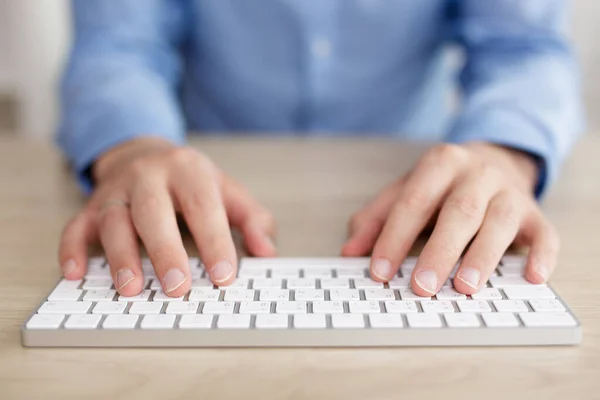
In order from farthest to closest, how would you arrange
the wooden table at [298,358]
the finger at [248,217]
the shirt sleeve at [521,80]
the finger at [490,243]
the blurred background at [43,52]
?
the blurred background at [43,52], the shirt sleeve at [521,80], the finger at [248,217], the finger at [490,243], the wooden table at [298,358]

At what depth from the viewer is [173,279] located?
46 centimetres

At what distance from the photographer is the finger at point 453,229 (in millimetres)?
462

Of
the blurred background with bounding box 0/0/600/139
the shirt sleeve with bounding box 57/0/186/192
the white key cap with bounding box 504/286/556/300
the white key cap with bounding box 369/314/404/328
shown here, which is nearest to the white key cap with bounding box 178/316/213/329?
the white key cap with bounding box 369/314/404/328

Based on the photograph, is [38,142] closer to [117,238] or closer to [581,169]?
[117,238]

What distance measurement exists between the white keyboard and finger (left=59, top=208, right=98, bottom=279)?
0.02 meters

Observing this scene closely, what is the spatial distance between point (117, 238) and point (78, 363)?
0.16 meters

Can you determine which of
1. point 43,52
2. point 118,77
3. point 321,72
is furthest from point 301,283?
point 43,52

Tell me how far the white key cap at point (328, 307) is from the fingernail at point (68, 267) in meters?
0.19

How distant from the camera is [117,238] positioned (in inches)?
20.7

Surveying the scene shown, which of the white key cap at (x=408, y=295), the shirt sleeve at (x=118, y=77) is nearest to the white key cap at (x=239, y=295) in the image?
the white key cap at (x=408, y=295)

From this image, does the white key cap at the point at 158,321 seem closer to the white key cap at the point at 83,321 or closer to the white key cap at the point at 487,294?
the white key cap at the point at 83,321

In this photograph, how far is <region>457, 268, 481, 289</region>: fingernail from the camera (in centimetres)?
46

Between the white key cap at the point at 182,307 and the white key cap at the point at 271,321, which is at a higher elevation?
the white key cap at the point at 271,321

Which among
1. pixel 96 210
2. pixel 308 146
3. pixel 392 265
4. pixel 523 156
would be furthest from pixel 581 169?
pixel 96 210
